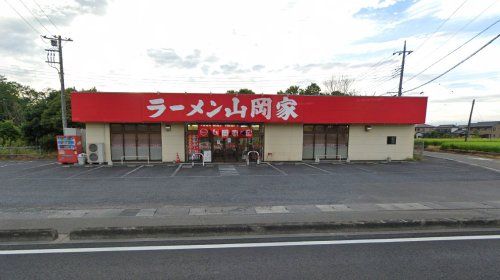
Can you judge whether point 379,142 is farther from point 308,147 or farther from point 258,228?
point 258,228

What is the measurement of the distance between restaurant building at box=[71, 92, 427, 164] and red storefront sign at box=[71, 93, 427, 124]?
0.18ft

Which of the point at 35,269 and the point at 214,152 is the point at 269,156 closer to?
the point at 214,152

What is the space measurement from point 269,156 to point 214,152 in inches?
144

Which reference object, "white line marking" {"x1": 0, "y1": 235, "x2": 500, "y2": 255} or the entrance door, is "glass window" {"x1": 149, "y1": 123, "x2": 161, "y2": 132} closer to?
the entrance door

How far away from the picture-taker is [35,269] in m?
3.61

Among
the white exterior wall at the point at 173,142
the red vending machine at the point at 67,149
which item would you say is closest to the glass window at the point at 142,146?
the white exterior wall at the point at 173,142

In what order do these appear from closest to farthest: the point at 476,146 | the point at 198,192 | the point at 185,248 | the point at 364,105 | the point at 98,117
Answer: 1. the point at 185,248
2. the point at 198,192
3. the point at 98,117
4. the point at 364,105
5. the point at 476,146

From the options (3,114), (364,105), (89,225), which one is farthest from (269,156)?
(3,114)

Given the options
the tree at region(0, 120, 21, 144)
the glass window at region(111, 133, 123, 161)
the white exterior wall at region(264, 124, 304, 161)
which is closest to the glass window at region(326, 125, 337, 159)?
the white exterior wall at region(264, 124, 304, 161)

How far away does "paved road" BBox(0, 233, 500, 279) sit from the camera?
3.51 metres

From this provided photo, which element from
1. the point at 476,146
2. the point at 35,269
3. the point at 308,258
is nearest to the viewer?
the point at 35,269

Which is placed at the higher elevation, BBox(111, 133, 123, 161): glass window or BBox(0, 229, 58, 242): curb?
BBox(111, 133, 123, 161): glass window

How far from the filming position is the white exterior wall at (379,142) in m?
17.3

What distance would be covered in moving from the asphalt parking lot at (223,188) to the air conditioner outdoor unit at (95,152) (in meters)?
2.64
